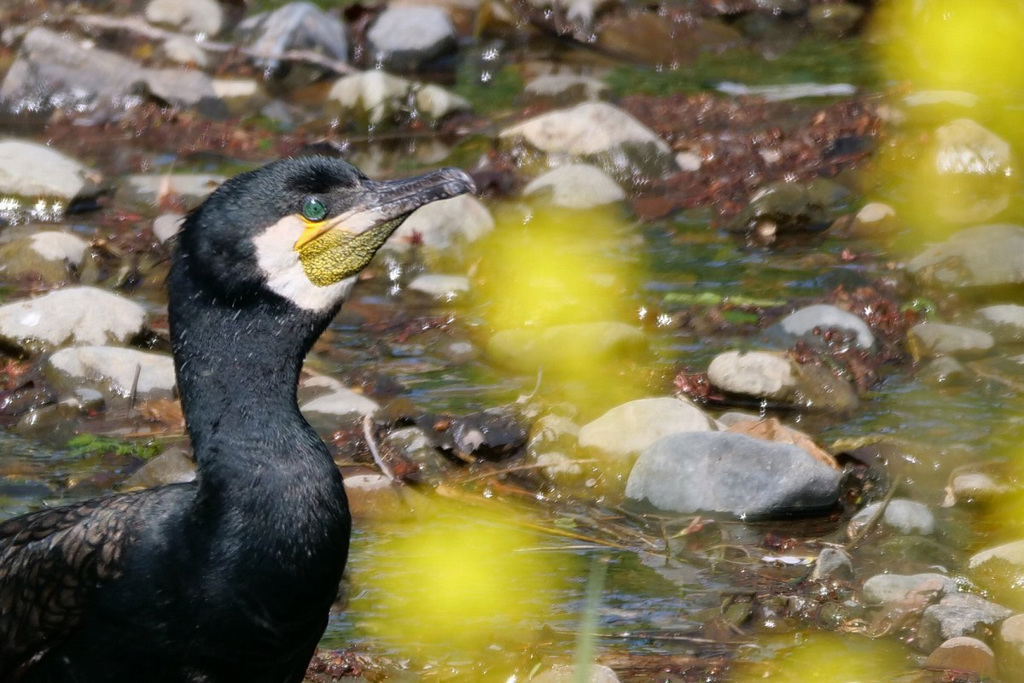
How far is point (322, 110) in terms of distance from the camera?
1168 centimetres

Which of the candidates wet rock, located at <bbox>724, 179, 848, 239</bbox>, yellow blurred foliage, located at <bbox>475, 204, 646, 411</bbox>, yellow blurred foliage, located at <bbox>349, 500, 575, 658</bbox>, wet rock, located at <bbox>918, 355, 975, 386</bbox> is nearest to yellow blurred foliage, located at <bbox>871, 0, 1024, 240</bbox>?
wet rock, located at <bbox>724, 179, 848, 239</bbox>

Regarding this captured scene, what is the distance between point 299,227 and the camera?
3.81 metres

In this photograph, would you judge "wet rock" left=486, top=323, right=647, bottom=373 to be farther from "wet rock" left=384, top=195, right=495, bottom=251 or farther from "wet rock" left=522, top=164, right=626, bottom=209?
"wet rock" left=522, top=164, right=626, bottom=209

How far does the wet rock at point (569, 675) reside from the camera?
14.6ft

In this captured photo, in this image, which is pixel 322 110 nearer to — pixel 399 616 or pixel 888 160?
pixel 888 160

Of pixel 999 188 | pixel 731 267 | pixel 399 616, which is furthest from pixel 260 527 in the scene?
pixel 999 188

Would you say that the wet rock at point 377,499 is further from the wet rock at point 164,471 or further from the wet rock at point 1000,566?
the wet rock at point 1000,566

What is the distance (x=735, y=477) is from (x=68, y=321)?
328cm

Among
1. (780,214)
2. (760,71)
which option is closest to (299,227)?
(780,214)

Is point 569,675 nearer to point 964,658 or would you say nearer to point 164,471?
point 964,658

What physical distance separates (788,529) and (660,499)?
1.60 ft

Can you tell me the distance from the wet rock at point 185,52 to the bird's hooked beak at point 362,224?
864 centimetres

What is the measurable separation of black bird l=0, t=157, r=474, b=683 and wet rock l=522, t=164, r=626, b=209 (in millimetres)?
5578

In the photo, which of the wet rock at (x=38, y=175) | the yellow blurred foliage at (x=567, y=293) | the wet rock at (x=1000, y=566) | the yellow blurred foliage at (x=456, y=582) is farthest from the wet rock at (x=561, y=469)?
the wet rock at (x=38, y=175)
